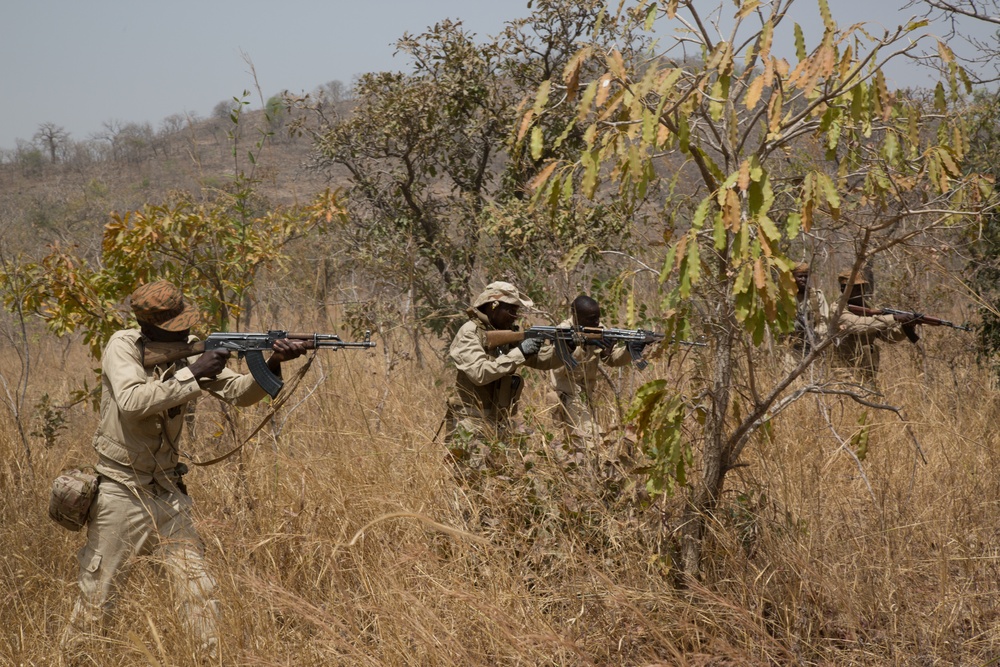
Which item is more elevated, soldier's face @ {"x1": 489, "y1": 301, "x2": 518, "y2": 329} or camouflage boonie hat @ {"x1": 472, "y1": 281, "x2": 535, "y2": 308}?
camouflage boonie hat @ {"x1": 472, "y1": 281, "x2": 535, "y2": 308}

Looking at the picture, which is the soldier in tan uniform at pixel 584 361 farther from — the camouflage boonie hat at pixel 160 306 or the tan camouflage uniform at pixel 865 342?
the tan camouflage uniform at pixel 865 342

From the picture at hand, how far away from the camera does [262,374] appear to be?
3801 mm

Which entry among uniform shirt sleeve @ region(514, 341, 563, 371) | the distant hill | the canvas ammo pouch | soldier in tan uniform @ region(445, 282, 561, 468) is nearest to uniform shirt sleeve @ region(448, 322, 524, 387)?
soldier in tan uniform @ region(445, 282, 561, 468)

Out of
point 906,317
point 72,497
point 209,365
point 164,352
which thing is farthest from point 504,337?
point 906,317

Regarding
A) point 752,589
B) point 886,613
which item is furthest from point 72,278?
point 886,613

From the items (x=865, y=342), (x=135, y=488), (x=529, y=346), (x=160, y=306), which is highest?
(x=160, y=306)

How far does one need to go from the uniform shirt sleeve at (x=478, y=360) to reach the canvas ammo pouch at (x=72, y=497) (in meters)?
1.90

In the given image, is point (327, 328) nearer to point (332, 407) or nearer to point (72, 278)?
point (332, 407)

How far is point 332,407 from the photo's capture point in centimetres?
514

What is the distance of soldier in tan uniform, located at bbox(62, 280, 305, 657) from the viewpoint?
10.9 feet

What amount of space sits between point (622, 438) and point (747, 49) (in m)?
1.56

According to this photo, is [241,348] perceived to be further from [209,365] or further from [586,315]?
[586,315]

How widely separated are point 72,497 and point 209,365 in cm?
69

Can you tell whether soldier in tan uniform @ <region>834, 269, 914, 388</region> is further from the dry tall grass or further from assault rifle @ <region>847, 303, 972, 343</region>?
the dry tall grass
